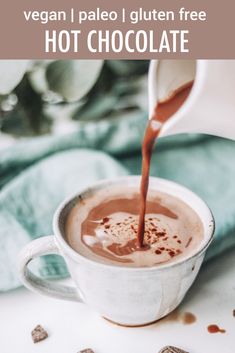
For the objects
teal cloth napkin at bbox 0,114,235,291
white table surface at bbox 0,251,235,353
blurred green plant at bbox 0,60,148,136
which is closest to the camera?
white table surface at bbox 0,251,235,353

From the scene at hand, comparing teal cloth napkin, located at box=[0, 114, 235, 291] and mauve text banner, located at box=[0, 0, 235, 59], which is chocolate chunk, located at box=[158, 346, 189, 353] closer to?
teal cloth napkin, located at box=[0, 114, 235, 291]

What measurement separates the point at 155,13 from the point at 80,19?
0.14 meters

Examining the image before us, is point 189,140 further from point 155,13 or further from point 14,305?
point 14,305

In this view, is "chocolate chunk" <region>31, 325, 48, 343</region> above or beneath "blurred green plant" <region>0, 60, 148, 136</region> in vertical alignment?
beneath

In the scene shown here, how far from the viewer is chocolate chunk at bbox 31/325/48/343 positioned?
85cm

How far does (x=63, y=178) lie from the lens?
1113mm

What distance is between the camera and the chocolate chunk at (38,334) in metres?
0.85

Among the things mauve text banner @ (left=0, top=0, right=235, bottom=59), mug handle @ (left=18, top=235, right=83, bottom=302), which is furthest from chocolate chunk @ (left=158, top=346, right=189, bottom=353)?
mauve text banner @ (left=0, top=0, right=235, bottom=59)

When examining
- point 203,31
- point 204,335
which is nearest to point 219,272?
point 204,335

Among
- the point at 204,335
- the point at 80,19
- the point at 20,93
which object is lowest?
the point at 204,335

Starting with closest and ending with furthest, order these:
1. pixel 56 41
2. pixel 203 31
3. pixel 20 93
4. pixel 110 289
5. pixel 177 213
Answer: pixel 110 289 → pixel 177 213 → pixel 203 31 → pixel 56 41 → pixel 20 93

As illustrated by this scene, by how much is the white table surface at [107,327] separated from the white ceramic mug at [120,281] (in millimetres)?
26

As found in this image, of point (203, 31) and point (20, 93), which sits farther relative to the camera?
point (20, 93)

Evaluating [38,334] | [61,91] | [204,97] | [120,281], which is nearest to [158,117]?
[204,97]
